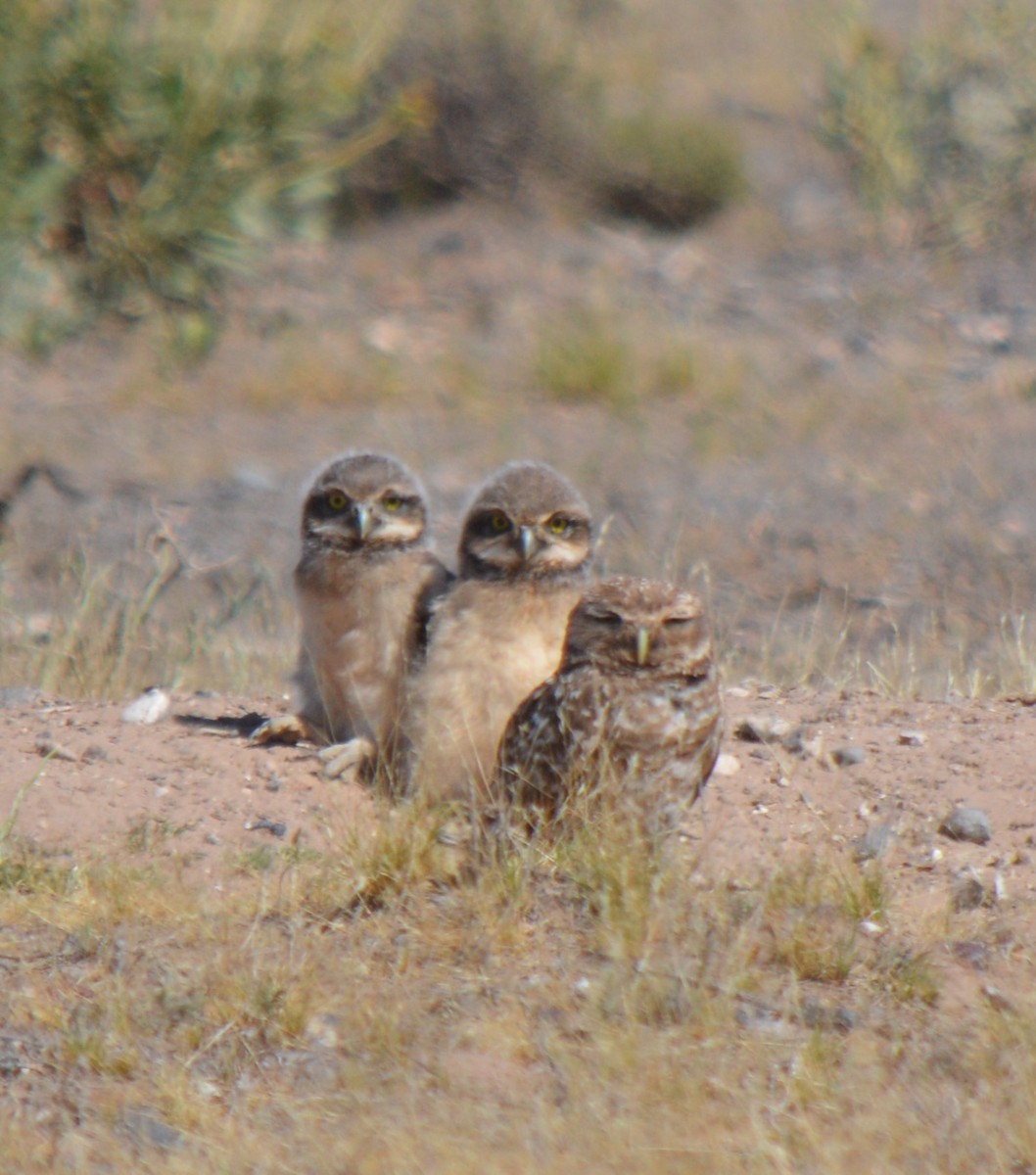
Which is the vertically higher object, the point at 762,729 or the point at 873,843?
the point at 762,729

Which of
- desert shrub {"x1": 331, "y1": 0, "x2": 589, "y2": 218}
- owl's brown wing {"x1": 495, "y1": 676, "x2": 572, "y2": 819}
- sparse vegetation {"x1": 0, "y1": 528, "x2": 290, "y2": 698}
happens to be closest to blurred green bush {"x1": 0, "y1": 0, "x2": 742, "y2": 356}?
sparse vegetation {"x1": 0, "y1": 528, "x2": 290, "y2": 698}

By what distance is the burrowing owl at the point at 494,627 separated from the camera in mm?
5676

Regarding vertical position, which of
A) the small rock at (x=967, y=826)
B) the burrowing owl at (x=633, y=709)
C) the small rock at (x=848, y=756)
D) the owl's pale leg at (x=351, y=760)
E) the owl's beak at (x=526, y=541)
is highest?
the owl's beak at (x=526, y=541)

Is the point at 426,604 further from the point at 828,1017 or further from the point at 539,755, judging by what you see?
the point at 828,1017

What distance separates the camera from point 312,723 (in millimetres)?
6117

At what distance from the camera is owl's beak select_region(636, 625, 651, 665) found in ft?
16.0

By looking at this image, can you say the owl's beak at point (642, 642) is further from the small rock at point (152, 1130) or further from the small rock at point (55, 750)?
the small rock at point (55, 750)

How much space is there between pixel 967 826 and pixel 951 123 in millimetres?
12492

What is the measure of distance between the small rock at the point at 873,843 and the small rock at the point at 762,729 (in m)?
0.75

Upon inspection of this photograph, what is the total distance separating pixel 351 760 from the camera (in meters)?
5.80

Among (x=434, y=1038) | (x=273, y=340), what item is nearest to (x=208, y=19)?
(x=273, y=340)

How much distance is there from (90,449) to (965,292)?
8132 millimetres

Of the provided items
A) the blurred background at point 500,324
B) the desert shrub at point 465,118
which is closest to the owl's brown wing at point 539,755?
the blurred background at point 500,324

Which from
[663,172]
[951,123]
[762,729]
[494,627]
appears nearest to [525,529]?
[494,627]
